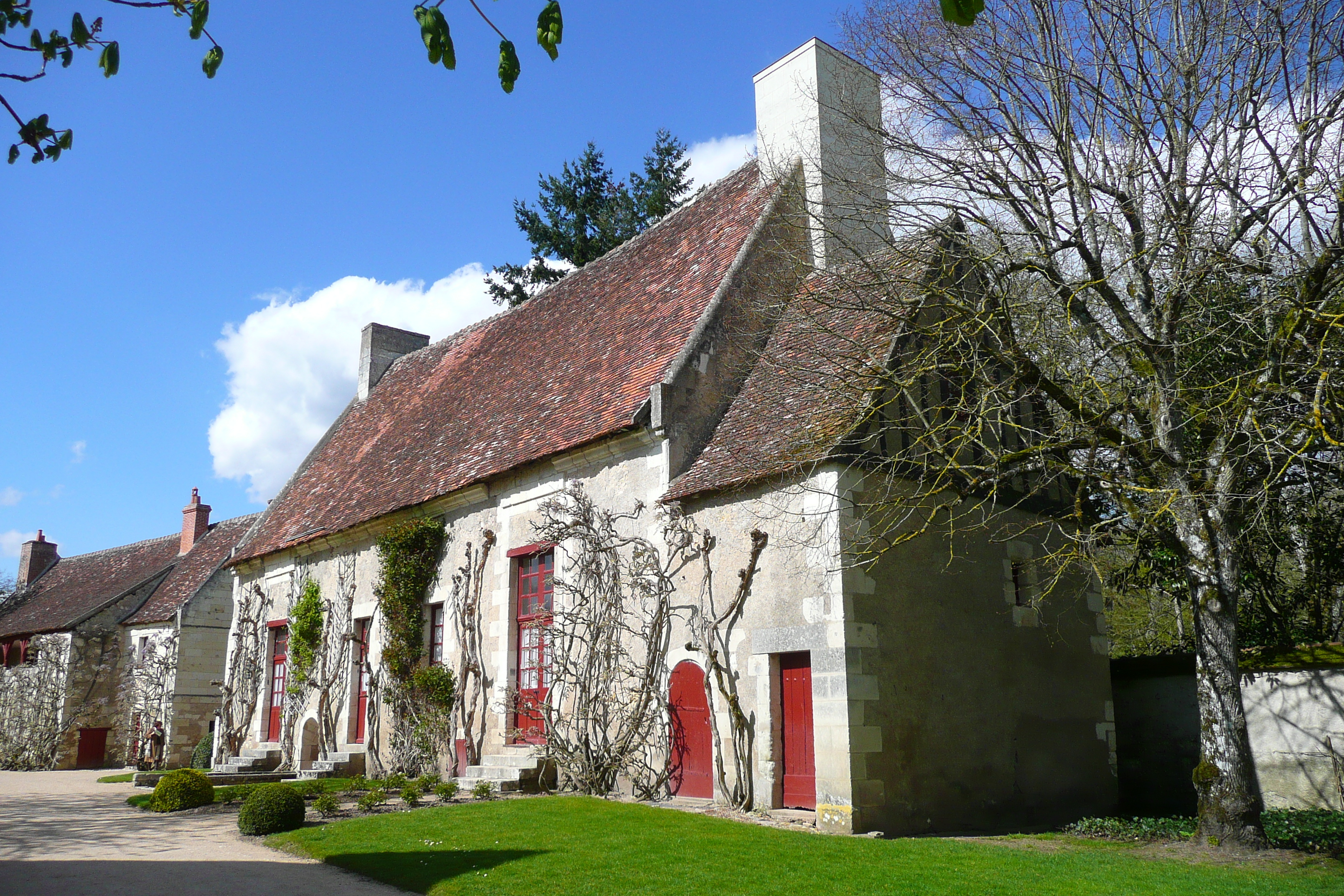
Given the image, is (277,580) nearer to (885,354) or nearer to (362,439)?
(362,439)

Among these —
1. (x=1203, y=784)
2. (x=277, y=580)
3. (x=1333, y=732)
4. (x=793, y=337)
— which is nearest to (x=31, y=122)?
(x=793, y=337)

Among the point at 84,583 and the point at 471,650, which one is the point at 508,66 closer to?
the point at 471,650

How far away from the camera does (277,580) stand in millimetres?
19375

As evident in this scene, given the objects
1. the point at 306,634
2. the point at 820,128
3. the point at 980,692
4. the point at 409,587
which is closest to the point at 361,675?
the point at 306,634

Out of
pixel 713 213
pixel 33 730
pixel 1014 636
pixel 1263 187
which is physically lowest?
pixel 33 730

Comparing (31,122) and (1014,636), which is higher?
(31,122)

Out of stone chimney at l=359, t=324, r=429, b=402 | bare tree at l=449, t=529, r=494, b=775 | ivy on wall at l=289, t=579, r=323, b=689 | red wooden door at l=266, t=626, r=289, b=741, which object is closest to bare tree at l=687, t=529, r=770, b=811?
bare tree at l=449, t=529, r=494, b=775

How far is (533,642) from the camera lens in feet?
42.7

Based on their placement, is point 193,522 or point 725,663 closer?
point 725,663

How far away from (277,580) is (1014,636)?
13981mm

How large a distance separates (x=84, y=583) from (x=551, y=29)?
31.8 m

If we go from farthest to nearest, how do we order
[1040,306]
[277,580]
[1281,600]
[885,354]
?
[277,580]
[1281,600]
[885,354]
[1040,306]

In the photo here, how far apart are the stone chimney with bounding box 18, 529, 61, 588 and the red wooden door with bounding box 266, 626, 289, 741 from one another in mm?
19672

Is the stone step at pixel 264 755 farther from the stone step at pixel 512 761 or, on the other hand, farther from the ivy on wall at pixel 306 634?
the stone step at pixel 512 761
